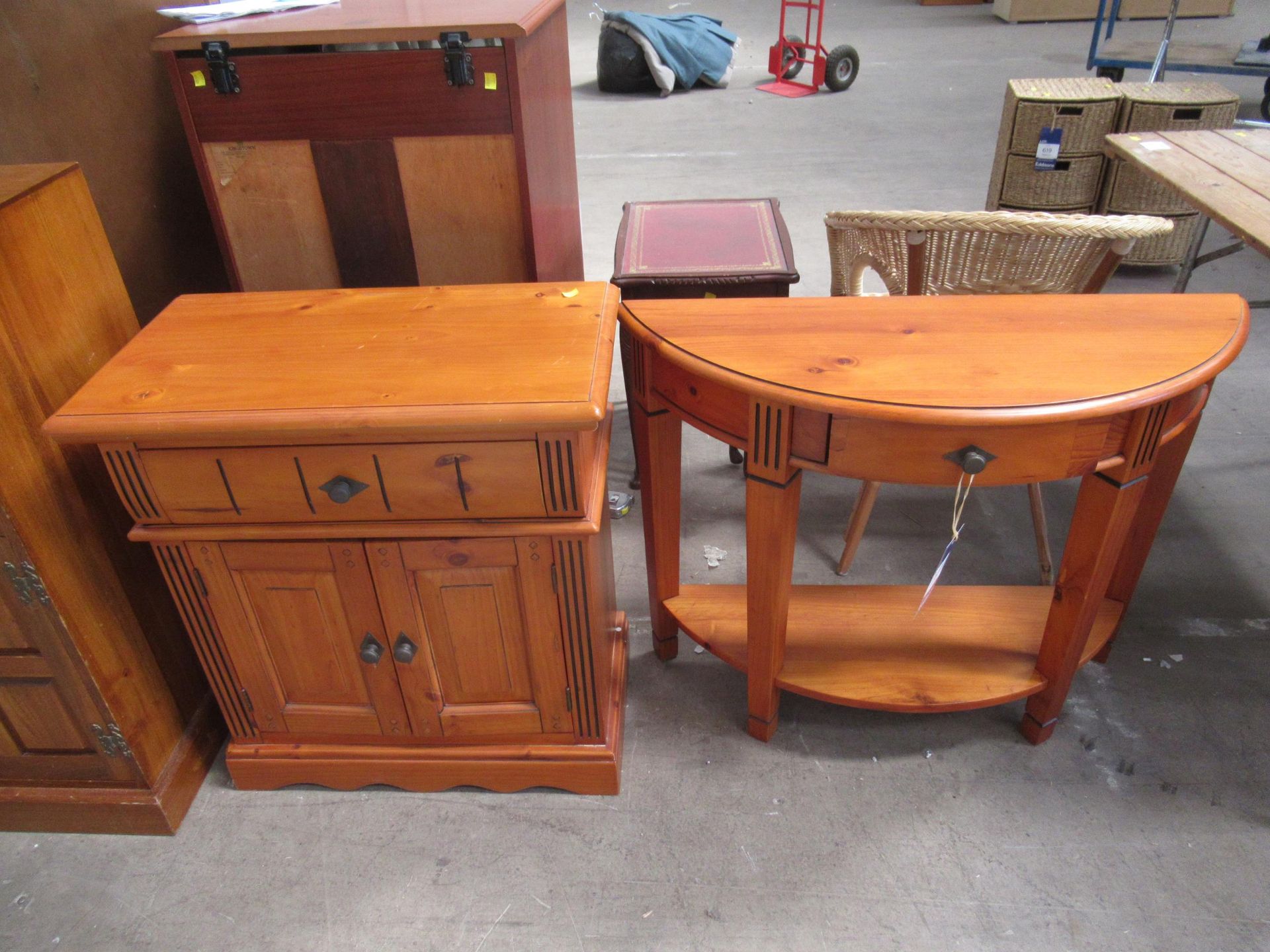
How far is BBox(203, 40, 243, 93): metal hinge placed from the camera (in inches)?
63.5

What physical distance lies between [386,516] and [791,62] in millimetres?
6796

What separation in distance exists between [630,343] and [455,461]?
0.45 metres

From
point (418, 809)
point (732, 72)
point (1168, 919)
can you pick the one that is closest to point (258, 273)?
point (418, 809)

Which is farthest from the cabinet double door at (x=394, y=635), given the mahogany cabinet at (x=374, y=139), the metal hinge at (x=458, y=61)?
the metal hinge at (x=458, y=61)

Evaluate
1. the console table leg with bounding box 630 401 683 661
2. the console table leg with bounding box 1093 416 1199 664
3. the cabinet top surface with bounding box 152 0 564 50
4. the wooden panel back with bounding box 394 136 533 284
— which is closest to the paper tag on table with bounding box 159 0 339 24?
the cabinet top surface with bounding box 152 0 564 50

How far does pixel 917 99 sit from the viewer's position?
6.42m

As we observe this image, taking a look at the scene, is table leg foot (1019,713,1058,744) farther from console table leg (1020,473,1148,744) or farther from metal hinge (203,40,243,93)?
metal hinge (203,40,243,93)

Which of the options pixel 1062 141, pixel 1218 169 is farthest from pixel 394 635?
pixel 1062 141

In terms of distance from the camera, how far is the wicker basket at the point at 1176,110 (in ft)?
11.3

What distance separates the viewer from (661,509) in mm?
1793

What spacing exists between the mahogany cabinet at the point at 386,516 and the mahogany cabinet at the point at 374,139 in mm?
277

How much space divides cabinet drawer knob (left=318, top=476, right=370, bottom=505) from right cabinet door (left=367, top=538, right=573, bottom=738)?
0.42 feet

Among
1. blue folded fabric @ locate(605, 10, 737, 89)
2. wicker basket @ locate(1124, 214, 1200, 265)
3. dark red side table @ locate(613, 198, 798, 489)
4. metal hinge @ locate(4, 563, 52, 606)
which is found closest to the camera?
metal hinge @ locate(4, 563, 52, 606)

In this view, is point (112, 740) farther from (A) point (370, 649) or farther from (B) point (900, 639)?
(B) point (900, 639)
